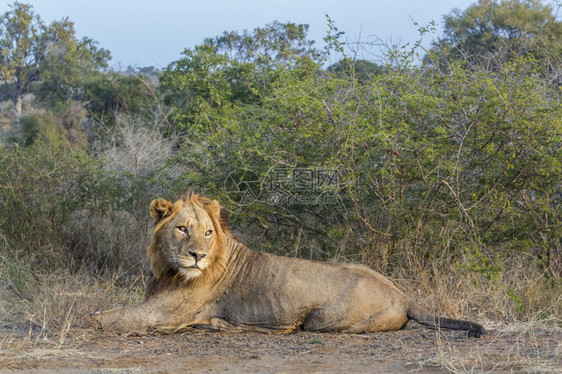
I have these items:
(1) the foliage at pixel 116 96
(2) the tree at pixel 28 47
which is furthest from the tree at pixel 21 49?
(1) the foliage at pixel 116 96

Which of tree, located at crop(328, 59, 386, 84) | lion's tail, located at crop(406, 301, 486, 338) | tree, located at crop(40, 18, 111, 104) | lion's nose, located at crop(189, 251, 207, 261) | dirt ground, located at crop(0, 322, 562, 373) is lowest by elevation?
dirt ground, located at crop(0, 322, 562, 373)

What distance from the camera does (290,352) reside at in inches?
200

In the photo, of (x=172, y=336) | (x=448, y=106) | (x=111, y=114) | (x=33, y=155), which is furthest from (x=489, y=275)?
(x=111, y=114)

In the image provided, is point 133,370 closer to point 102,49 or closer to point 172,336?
point 172,336

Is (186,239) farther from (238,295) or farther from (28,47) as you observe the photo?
(28,47)

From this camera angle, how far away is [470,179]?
7.57 m

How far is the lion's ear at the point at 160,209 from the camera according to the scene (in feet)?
19.1

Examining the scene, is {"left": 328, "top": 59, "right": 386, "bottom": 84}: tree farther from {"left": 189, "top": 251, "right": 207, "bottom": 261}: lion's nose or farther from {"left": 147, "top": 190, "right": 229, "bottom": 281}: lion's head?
{"left": 189, "top": 251, "right": 207, "bottom": 261}: lion's nose

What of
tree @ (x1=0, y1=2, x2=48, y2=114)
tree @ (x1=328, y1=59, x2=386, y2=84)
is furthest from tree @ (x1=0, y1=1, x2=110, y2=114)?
tree @ (x1=328, y1=59, x2=386, y2=84)

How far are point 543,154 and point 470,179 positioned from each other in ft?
2.71

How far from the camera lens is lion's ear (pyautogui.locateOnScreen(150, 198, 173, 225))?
19.1ft

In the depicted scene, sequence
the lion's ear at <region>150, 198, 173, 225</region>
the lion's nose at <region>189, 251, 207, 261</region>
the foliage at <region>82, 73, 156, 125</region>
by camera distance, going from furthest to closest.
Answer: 1. the foliage at <region>82, 73, 156, 125</region>
2. the lion's ear at <region>150, 198, 173, 225</region>
3. the lion's nose at <region>189, 251, 207, 261</region>

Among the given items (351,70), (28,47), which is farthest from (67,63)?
(351,70)

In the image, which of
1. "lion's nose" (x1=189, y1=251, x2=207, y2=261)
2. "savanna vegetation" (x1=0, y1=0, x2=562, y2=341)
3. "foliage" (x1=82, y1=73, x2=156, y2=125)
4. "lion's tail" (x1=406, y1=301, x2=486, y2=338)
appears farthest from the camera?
"foliage" (x1=82, y1=73, x2=156, y2=125)
